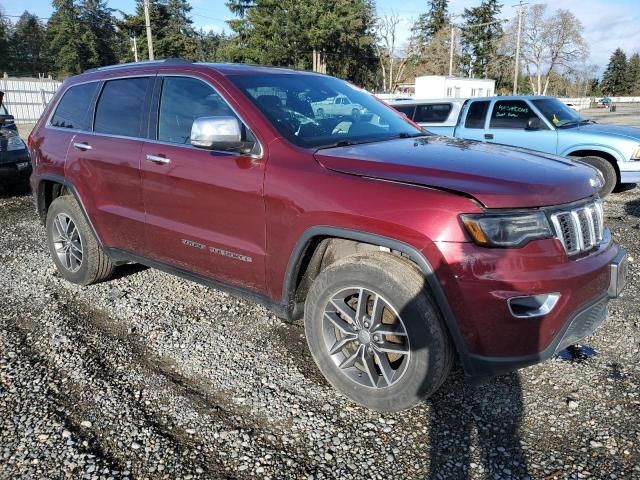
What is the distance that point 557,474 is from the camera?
2.35 m

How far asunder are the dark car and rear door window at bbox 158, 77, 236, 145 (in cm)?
655

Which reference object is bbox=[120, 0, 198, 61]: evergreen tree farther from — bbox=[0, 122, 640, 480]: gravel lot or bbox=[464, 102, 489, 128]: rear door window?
bbox=[0, 122, 640, 480]: gravel lot

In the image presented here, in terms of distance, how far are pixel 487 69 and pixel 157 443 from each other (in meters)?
84.6

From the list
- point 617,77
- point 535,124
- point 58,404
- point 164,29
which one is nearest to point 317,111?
point 58,404

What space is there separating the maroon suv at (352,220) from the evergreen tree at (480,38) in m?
82.3

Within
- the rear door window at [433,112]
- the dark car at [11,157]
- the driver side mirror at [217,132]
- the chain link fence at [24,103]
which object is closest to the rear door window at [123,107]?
the driver side mirror at [217,132]

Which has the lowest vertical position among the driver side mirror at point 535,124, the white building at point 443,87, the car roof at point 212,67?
the driver side mirror at point 535,124

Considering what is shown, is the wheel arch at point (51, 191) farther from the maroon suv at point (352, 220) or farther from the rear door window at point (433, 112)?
the rear door window at point (433, 112)

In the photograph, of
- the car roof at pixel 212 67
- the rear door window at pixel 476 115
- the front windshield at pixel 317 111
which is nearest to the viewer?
the front windshield at pixel 317 111

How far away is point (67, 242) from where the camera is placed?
4.75 metres

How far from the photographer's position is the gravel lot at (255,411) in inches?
95.7

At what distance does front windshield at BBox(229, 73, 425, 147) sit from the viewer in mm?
3219

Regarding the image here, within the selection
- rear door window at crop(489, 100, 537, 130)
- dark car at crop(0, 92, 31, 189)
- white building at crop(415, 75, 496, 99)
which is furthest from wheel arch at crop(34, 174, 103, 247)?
white building at crop(415, 75, 496, 99)

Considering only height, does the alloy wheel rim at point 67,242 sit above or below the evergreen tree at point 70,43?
below
